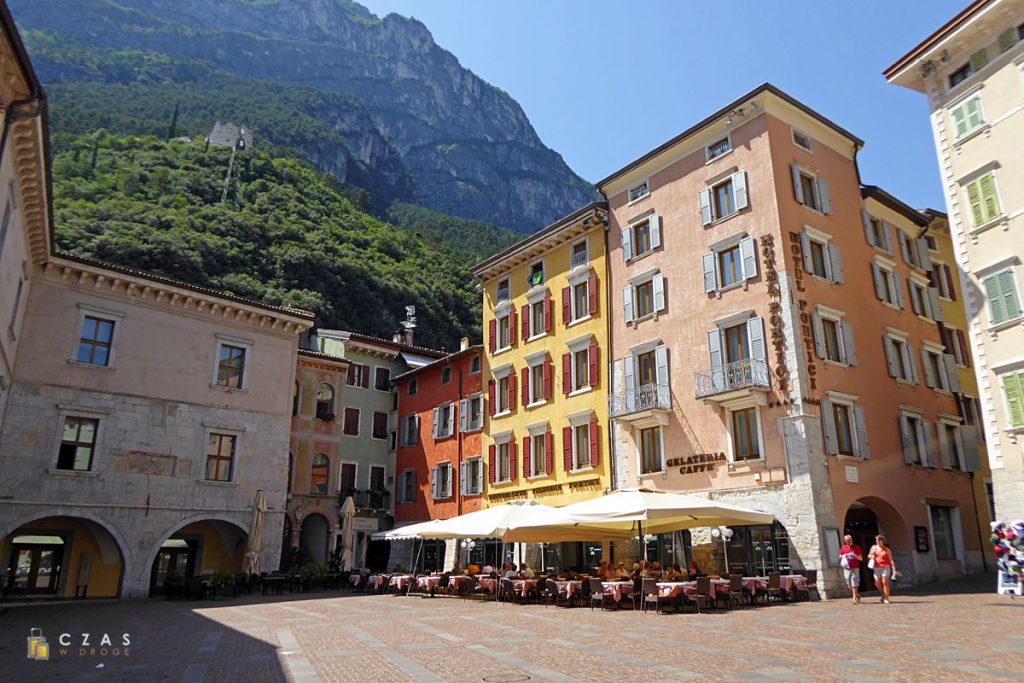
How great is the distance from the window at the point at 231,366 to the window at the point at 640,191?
660 inches

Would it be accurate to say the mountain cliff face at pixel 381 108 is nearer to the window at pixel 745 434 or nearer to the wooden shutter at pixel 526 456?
the wooden shutter at pixel 526 456

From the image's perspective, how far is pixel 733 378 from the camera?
21641mm

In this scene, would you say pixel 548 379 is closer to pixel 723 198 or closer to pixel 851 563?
pixel 723 198

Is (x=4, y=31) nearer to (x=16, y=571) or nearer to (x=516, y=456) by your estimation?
(x=16, y=571)

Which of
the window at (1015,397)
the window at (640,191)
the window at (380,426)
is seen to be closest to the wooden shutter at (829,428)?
the window at (1015,397)

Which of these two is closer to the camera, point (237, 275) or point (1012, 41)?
point (1012, 41)

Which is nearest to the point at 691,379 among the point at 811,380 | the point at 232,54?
the point at 811,380

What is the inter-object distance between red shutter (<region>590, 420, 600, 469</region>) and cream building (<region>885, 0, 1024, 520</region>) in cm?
1227

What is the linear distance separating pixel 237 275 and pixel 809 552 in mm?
55963

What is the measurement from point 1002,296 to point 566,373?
15.0 metres

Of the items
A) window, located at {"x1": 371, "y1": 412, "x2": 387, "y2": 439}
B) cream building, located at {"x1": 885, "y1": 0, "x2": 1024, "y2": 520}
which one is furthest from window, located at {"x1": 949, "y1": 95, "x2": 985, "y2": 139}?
window, located at {"x1": 371, "y1": 412, "x2": 387, "y2": 439}

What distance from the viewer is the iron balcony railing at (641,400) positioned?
23.8 m

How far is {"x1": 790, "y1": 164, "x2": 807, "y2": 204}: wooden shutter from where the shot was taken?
22797mm

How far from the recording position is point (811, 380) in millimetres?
20484
